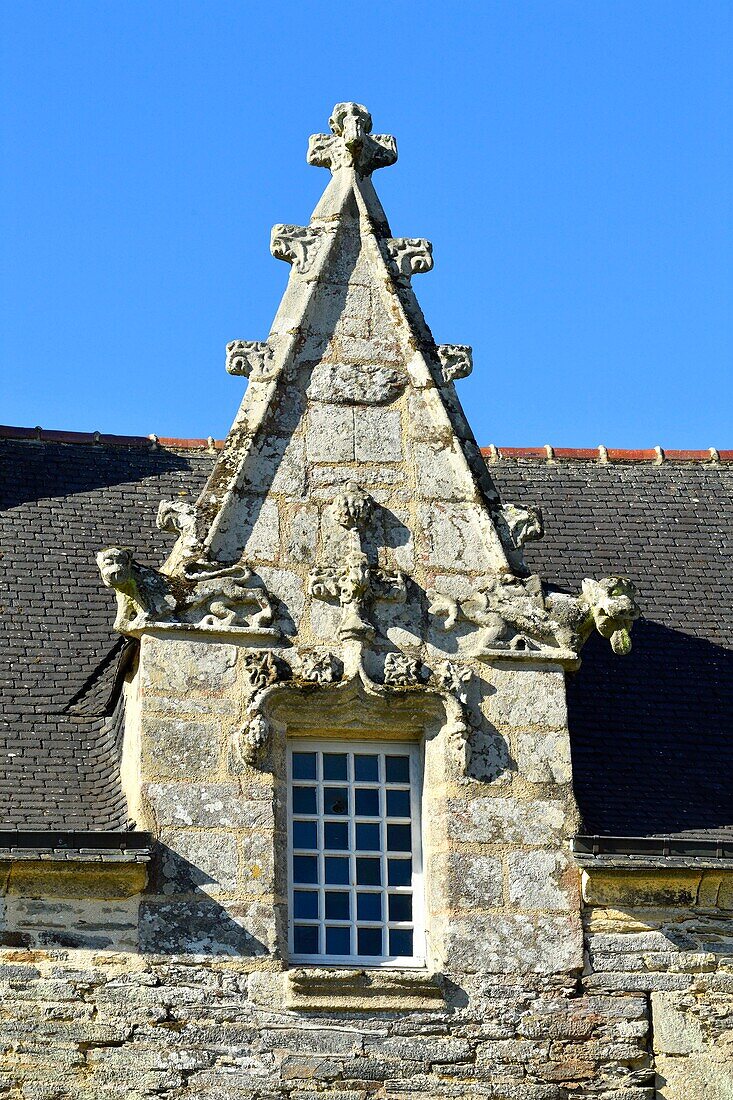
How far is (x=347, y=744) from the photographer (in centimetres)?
1415

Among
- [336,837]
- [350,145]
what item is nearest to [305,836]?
[336,837]

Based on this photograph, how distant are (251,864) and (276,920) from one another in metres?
0.36

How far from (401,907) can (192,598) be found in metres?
2.25

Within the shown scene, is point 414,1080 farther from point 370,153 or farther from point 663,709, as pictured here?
point 370,153

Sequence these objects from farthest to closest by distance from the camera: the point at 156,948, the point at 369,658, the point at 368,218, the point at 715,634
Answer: the point at 715,634
the point at 368,218
the point at 369,658
the point at 156,948

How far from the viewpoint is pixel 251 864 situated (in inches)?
528

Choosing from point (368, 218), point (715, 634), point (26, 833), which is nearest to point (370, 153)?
point (368, 218)

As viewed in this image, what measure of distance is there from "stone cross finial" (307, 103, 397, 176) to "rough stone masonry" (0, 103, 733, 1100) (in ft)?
2.68

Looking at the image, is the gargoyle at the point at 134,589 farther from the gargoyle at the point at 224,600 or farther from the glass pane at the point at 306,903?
the glass pane at the point at 306,903

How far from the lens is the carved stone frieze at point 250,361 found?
14.9 m

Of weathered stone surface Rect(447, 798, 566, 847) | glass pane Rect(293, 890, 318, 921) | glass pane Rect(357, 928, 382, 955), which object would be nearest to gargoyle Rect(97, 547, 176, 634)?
glass pane Rect(293, 890, 318, 921)

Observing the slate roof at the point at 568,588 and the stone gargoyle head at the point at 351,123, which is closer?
the slate roof at the point at 568,588

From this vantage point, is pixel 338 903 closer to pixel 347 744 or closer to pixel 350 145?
pixel 347 744

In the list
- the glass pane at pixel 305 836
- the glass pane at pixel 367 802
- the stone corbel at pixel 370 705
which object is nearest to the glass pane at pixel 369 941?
the glass pane at pixel 305 836
